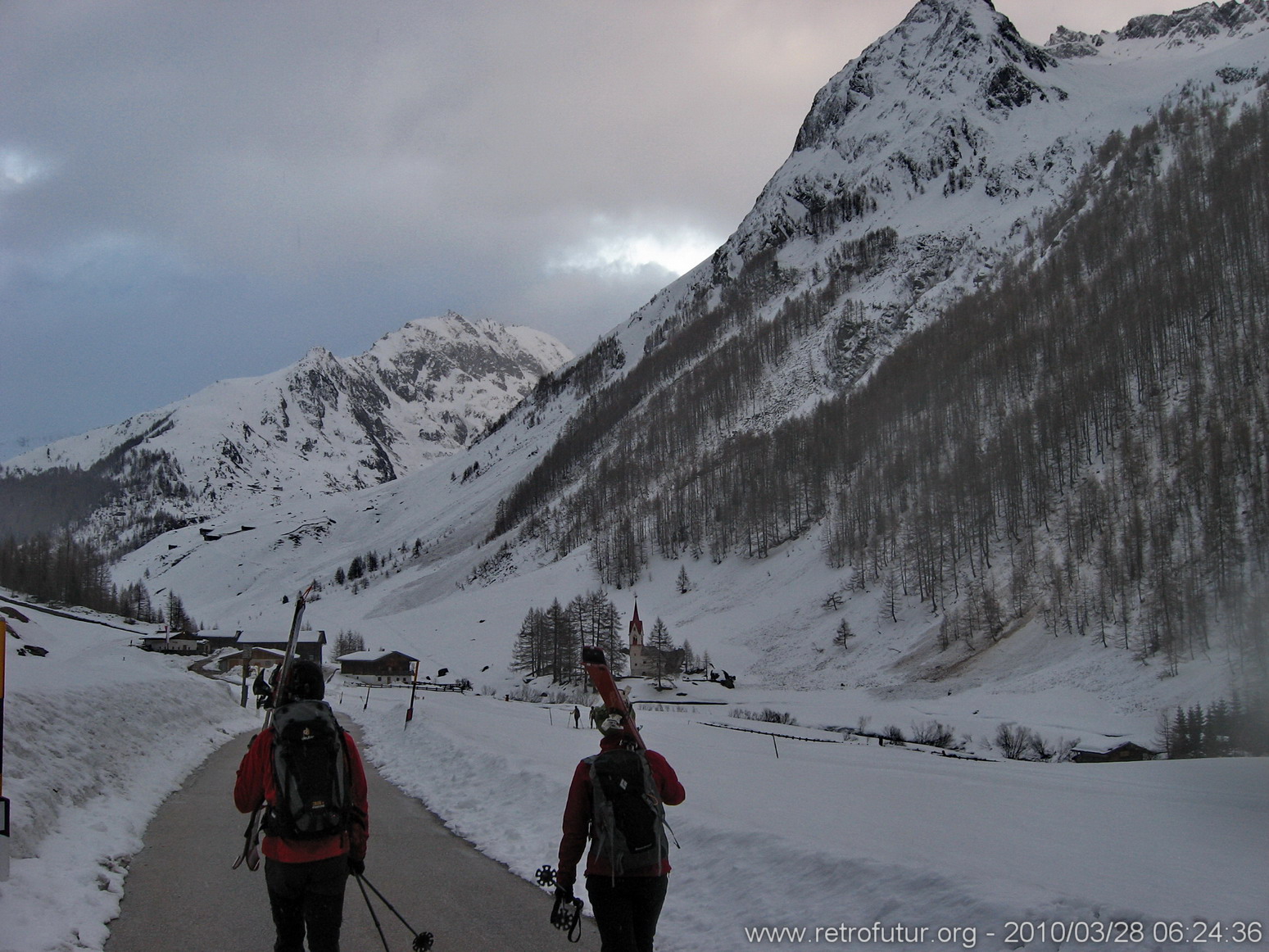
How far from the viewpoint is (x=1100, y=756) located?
3309 cm

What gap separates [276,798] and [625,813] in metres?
2.41

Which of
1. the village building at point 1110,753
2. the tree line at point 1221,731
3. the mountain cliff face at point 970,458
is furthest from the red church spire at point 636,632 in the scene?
the tree line at point 1221,731

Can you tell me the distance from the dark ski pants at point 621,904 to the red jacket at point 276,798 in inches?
66.3

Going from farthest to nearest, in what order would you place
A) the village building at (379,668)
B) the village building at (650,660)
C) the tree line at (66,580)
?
the tree line at (66,580) → the village building at (379,668) → the village building at (650,660)

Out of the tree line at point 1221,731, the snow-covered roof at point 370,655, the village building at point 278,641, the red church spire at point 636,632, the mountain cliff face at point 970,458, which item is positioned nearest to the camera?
the tree line at point 1221,731

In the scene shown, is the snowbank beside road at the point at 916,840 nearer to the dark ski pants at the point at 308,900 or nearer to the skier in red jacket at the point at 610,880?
the skier in red jacket at the point at 610,880

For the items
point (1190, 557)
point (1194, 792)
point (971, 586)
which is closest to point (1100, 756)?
point (1194, 792)

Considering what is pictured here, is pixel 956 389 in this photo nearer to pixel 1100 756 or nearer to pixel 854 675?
pixel 854 675

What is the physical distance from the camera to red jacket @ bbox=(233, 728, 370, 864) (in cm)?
553

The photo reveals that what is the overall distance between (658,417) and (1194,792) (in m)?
168

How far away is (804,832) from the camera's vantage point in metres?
10.0

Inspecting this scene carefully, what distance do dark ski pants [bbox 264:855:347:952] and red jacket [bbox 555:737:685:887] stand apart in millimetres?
1548

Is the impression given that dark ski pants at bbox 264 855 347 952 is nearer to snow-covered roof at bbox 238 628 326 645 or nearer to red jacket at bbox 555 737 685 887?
red jacket at bbox 555 737 685 887

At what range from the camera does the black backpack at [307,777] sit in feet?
18.0
